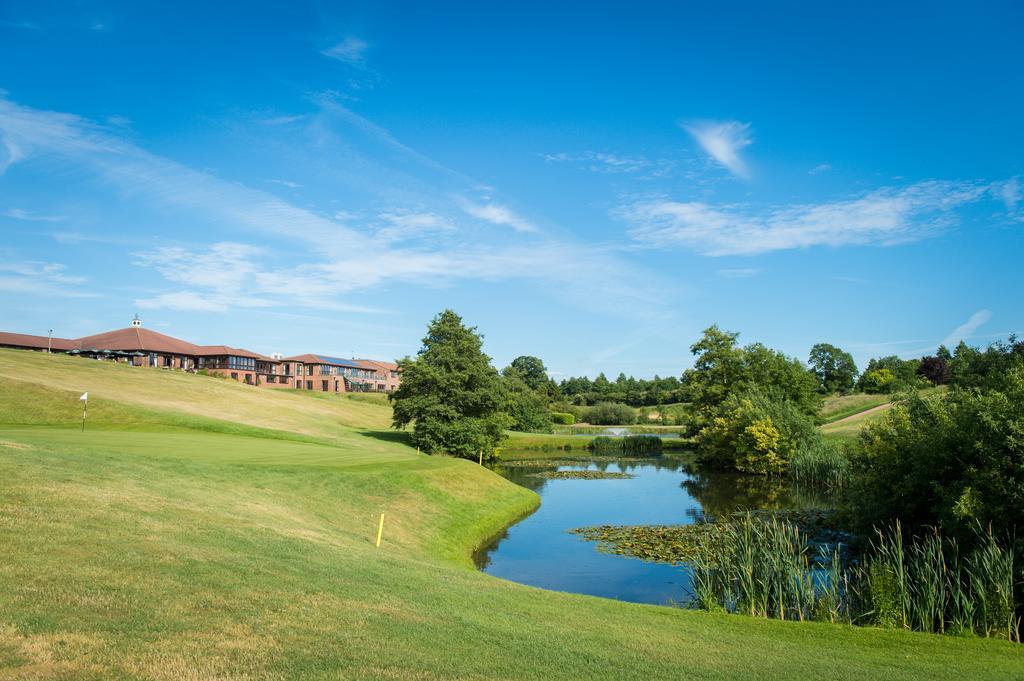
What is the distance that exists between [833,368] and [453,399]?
5163 inches

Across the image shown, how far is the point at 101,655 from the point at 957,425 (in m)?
21.1

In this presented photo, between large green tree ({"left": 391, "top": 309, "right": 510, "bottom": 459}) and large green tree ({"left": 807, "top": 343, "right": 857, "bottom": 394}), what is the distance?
11478 centimetres

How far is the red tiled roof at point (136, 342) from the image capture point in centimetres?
10394

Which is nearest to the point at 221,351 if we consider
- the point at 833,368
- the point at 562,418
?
the point at 562,418

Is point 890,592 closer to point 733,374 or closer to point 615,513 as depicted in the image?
point 615,513

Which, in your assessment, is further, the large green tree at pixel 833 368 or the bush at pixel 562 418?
the large green tree at pixel 833 368

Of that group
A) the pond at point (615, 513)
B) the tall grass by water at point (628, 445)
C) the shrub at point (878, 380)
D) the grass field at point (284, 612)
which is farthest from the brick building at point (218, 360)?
the shrub at point (878, 380)

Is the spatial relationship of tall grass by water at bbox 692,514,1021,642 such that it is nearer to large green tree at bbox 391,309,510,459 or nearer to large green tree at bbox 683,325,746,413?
large green tree at bbox 391,309,510,459

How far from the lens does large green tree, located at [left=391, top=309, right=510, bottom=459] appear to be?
54375 millimetres

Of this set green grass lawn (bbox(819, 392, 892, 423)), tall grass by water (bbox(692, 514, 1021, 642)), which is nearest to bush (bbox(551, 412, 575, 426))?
green grass lawn (bbox(819, 392, 892, 423))

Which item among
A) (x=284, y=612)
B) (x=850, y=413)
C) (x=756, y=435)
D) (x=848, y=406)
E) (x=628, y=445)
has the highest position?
(x=848, y=406)

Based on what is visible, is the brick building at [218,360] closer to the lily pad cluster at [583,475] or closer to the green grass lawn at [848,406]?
the lily pad cluster at [583,475]

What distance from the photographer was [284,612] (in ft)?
→ 33.2

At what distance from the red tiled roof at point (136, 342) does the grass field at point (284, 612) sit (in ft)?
304
